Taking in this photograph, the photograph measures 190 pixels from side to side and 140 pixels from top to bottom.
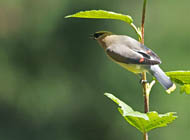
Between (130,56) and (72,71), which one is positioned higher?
(130,56)

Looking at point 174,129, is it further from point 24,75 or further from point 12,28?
point 12,28

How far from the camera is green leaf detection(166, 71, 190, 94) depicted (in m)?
1.33

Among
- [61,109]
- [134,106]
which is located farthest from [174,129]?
[61,109]

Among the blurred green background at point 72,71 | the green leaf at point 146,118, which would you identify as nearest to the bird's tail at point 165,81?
the green leaf at point 146,118

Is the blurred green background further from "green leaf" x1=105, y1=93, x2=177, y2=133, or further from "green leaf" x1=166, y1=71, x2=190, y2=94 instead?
"green leaf" x1=105, y1=93, x2=177, y2=133

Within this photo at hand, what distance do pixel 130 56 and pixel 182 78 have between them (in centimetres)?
15

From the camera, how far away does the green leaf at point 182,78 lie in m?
1.33

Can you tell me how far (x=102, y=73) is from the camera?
10531 millimetres

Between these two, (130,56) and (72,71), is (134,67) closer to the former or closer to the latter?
(130,56)

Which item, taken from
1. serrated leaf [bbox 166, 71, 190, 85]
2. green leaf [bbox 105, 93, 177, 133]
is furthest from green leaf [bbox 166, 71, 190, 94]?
green leaf [bbox 105, 93, 177, 133]

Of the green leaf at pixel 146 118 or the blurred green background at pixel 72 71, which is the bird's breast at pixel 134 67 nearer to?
the green leaf at pixel 146 118

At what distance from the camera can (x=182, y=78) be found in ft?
4.42

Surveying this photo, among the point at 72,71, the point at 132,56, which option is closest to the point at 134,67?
the point at 132,56

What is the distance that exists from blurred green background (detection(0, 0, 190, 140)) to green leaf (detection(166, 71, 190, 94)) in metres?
7.56
